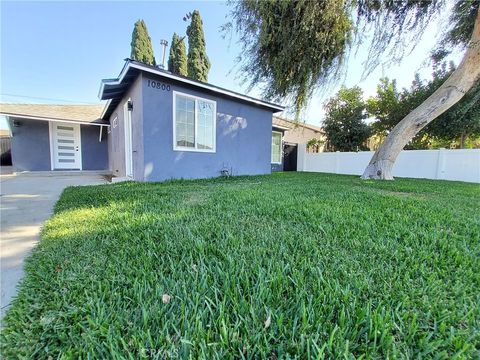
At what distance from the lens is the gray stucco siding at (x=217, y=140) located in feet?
20.5

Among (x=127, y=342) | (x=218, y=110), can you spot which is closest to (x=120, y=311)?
(x=127, y=342)

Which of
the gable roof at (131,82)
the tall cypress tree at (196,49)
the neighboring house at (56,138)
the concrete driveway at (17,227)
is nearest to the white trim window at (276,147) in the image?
the gable roof at (131,82)

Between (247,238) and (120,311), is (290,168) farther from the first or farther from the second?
(120,311)

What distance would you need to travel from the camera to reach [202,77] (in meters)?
16.5

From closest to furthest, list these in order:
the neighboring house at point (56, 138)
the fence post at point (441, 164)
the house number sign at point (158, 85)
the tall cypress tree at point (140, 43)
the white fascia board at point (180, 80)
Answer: the white fascia board at point (180, 80)
the house number sign at point (158, 85)
the fence post at point (441, 164)
the neighboring house at point (56, 138)
the tall cypress tree at point (140, 43)

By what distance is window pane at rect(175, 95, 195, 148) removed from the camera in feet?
22.0

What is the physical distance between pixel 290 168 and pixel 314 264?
1378cm

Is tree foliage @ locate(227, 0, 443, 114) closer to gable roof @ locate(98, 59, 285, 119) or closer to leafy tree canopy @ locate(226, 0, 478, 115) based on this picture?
leafy tree canopy @ locate(226, 0, 478, 115)

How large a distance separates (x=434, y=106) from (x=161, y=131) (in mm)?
7936

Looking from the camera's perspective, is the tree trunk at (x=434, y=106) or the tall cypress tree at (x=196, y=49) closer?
the tree trunk at (x=434, y=106)

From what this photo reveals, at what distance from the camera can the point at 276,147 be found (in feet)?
43.7

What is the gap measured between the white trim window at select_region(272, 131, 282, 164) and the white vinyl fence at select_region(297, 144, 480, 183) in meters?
2.85

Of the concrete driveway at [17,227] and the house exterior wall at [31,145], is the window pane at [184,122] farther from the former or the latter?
the house exterior wall at [31,145]

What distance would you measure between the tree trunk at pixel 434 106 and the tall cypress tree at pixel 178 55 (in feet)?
46.8
